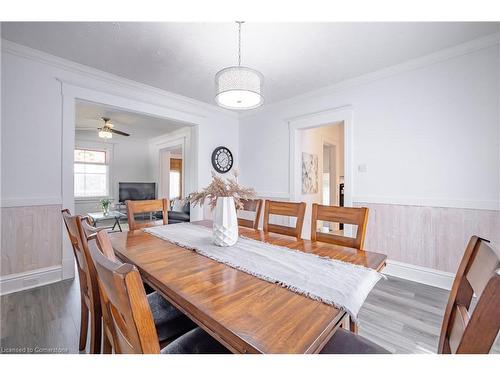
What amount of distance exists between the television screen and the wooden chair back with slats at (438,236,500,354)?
7036mm

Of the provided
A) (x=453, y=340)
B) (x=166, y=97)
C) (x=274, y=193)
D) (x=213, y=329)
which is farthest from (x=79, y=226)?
(x=274, y=193)

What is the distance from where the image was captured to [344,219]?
154 centimetres

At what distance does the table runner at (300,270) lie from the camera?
0.82m

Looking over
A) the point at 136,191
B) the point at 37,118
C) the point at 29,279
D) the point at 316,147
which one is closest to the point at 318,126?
the point at 316,147

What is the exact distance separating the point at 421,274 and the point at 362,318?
3.93ft

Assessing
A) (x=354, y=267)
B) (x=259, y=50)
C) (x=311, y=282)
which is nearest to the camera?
(x=311, y=282)

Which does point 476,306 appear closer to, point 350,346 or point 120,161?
point 350,346

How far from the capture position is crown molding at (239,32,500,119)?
85.1 inches

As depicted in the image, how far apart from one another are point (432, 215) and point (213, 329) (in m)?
2.77

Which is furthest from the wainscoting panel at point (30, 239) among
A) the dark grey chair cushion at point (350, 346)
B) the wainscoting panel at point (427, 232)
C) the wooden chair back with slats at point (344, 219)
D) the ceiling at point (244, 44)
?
the wainscoting panel at point (427, 232)

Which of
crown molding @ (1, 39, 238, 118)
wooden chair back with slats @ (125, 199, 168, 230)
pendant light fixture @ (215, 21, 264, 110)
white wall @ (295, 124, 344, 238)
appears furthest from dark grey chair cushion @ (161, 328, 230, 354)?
crown molding @ (1, 39, 238, 118)

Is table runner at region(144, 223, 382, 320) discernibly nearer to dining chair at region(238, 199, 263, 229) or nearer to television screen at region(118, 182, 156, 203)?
dining chair at region(238, 199, 263, 229)
